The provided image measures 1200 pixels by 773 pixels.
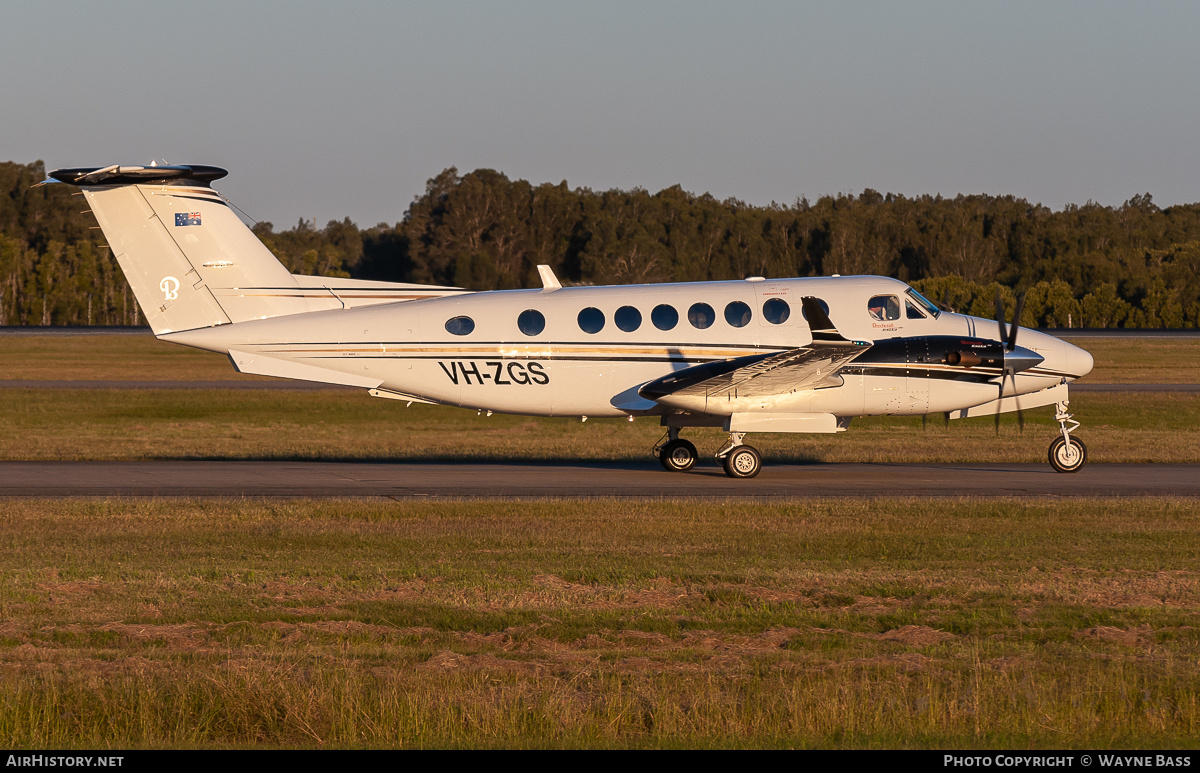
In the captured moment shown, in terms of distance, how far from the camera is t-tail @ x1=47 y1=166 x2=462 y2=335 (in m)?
20.5

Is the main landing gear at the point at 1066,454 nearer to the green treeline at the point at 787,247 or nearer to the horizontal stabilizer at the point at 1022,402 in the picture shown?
the horizontal stabilizer at the point at 1022,402

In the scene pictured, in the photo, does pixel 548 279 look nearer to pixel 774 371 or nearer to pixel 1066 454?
pixel 774 371

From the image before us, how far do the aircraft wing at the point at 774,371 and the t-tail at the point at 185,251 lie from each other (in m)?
6.39

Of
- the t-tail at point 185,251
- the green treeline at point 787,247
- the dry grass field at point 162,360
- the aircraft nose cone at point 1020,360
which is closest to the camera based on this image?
the t-tail at point 185,251

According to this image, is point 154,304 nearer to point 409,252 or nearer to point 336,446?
point 336,446

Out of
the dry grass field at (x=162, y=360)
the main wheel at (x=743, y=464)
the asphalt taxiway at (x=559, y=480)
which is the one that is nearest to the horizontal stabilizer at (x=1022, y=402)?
the asphalt taxiway at (x=559, y=480)

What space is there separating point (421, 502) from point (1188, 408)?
95.9 feet

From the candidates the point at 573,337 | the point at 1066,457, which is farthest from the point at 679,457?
the point at 1066,457

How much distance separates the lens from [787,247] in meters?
71.8

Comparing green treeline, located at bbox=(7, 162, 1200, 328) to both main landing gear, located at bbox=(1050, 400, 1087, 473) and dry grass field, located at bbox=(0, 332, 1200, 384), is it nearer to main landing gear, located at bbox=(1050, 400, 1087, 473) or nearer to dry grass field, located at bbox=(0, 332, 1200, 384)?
dry grass field, located at bbox=(0, 332, 1200, 384)

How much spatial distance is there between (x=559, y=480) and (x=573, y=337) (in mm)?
2609

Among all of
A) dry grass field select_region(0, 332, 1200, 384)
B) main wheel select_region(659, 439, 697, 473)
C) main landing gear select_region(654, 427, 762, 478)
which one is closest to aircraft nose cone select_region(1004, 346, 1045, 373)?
main landing gear select_region(654, 427, 762, 478)

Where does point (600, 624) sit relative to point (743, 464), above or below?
below

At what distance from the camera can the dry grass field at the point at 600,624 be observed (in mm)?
7262
